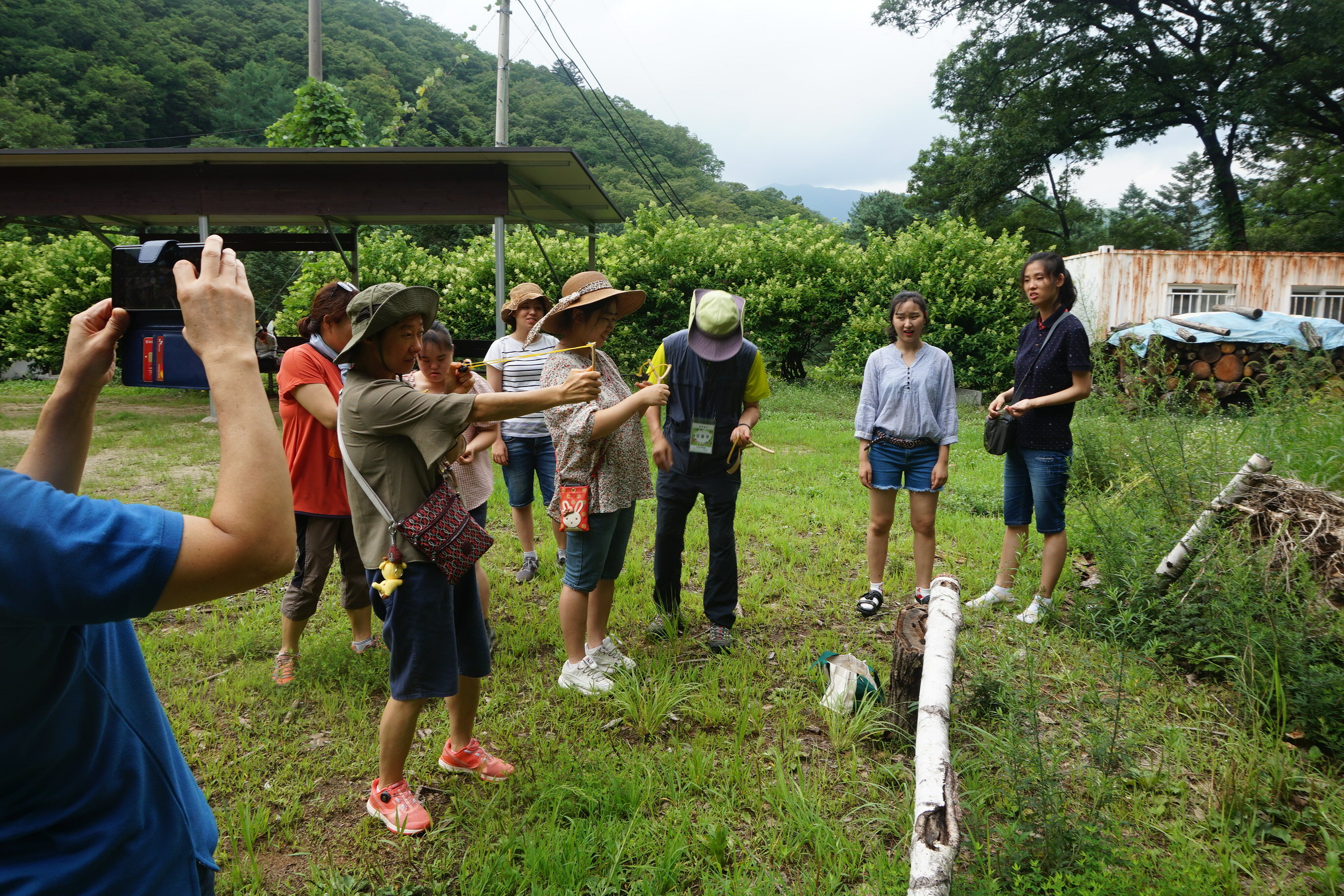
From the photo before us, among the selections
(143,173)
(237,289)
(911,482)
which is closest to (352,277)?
(143,173)

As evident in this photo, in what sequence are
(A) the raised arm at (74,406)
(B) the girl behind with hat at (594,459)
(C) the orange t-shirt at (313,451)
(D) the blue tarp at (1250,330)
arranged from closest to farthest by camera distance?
(A) the raised arm at (74,406), (B) the girl behind with hat at (594,459), (C) the orange t-shirt at (313,451), (D) the blue tarp at (1250,330)

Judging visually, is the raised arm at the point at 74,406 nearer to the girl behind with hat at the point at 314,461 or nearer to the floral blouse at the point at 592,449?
the floral blouse at the point at 592,449

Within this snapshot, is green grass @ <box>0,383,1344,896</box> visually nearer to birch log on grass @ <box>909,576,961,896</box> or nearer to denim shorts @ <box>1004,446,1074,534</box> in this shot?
birch log on grass @ <box>909,576,961,896</box>

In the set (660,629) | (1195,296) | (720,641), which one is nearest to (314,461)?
(660,629)

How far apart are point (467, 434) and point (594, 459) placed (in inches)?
37.7

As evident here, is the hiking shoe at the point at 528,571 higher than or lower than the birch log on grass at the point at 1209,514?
lower

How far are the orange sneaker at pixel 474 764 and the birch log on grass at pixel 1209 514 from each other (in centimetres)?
356

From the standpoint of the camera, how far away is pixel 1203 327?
12.9m

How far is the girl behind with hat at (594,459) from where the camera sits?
11.8ft

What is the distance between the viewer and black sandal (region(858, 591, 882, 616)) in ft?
16.1

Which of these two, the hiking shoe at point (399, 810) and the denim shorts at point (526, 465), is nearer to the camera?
the hiking shoe at point (399, 810)

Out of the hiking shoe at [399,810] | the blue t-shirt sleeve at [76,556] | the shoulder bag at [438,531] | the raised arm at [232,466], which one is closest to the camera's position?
the blue t-shirt sleeve at [76,556]

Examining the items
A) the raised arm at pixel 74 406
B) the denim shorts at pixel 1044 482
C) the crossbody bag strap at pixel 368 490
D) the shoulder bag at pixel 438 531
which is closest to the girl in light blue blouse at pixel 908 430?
the denim shorts at pixel 1044 482

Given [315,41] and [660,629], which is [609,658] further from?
[315,41]
